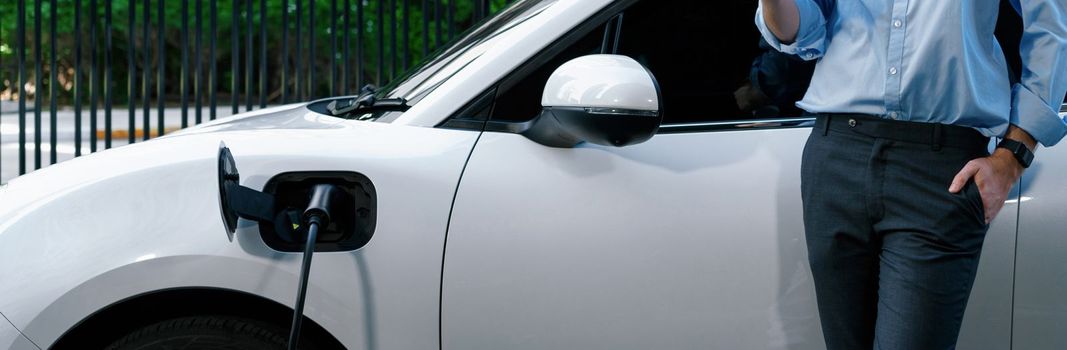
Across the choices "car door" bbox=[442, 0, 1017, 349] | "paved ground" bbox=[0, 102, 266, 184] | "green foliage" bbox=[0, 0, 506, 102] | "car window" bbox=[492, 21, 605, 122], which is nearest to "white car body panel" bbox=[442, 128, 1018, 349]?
"car door" bbox=[442, 0, 1017, 349]

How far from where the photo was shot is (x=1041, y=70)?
202 cm

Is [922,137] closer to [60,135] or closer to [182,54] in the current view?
[182,54]

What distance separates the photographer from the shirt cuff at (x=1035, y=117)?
2012mm

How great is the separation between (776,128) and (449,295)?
29.9 inches

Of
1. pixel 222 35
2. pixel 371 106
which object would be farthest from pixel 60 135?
pixel 371 106

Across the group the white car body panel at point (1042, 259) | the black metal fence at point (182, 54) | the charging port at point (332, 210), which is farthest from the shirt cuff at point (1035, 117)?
the black metal fence at point (182, 54)

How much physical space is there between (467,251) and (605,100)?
0.43 metres

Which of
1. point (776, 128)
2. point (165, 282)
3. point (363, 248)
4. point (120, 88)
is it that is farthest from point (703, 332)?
point (120, 88)

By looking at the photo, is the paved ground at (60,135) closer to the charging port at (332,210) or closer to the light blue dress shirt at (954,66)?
the charging port at (332,210)

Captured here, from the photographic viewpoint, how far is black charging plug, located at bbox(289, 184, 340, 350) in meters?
2.18

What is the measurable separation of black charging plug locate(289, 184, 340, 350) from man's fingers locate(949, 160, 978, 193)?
3.79ft

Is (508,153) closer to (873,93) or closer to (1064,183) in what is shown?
(873,93)

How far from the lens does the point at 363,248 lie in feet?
7.43

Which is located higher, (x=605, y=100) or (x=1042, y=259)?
(x=605, y=100)
